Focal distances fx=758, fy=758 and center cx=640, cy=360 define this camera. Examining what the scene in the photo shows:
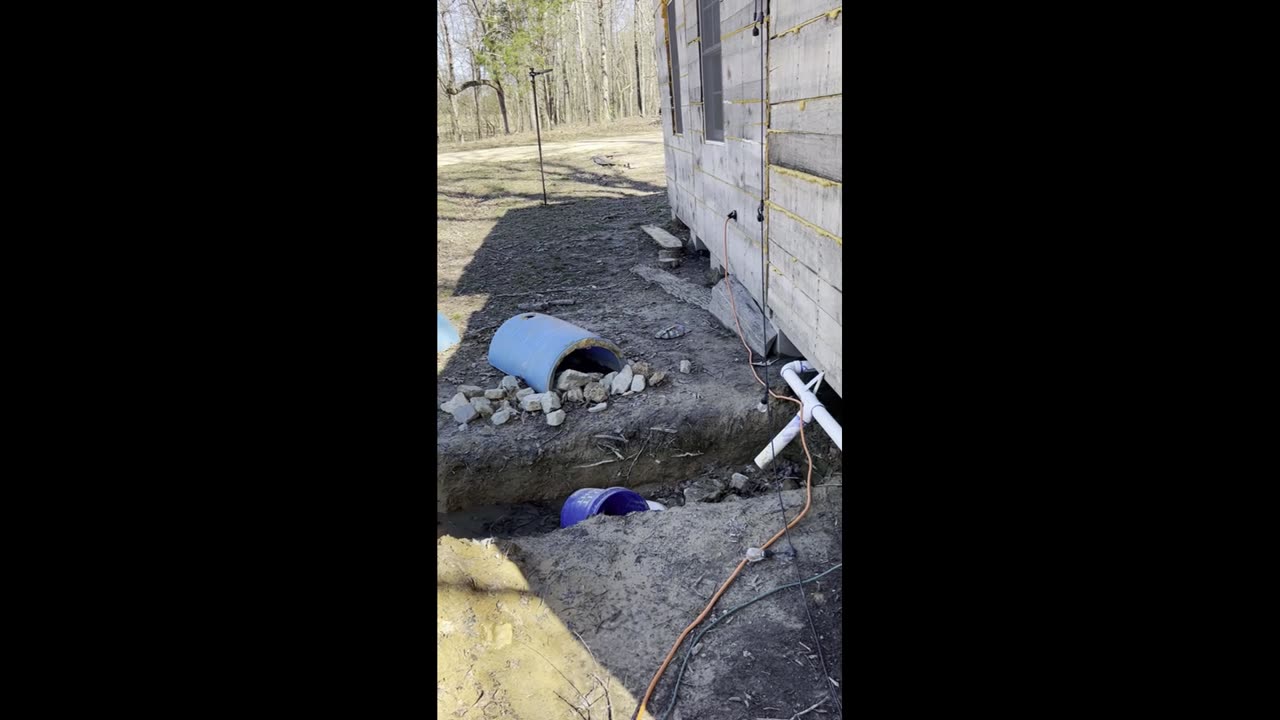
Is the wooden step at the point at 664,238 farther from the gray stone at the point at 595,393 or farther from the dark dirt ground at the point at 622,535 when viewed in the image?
the gray stone at the point at 595,393

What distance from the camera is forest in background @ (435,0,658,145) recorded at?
987 inches

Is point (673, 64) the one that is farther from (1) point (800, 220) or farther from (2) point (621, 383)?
(1) point (800, 220)

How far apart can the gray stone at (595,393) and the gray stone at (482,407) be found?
717 millimetres

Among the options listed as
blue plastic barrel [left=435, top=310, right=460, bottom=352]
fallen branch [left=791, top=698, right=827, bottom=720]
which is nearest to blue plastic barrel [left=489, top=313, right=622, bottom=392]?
blue plastic barrel [left=435, top=310, right=460, bottom=352]

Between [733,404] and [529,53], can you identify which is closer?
[733,404]

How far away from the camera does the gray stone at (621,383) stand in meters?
5.79

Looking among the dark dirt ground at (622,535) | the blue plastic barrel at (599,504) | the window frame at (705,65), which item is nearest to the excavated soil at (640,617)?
the dark dirt ground at (622,535)

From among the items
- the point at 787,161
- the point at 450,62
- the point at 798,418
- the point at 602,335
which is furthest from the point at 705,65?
the point at 450,62

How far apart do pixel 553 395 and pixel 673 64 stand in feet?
16.6
